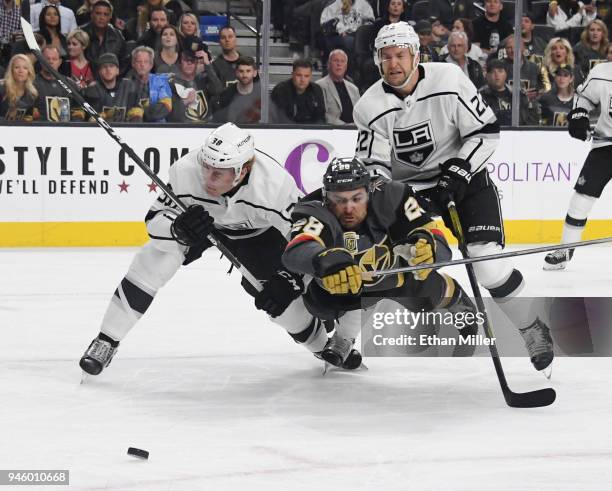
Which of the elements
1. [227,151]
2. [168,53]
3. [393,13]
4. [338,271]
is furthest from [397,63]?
[393,13]

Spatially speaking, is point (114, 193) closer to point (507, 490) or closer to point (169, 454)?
point (169, 454)

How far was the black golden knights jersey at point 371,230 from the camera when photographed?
141 inches

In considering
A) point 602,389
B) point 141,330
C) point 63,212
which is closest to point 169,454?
point 602,389

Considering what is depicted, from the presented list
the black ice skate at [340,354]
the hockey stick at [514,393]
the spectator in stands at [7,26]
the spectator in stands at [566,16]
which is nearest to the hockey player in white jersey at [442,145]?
the hockey stick at [514,393]

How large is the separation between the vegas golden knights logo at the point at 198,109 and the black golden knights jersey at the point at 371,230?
13.2 ft

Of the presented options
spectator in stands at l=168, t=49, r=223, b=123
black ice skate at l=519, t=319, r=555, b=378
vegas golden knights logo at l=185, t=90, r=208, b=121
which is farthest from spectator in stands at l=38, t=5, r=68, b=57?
black ice skate at l=519, t=319, r=555, b=378

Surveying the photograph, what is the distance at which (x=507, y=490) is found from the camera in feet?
8.76

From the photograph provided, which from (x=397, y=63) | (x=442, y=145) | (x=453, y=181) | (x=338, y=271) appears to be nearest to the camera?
(x=338, y=271)

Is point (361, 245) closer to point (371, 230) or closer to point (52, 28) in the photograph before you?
point (371, 230)

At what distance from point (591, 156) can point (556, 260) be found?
0.60 metres

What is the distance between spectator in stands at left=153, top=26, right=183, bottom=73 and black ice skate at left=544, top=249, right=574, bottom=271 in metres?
2.54

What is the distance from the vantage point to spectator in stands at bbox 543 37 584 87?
27.1 feet

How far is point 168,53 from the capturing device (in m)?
7.61

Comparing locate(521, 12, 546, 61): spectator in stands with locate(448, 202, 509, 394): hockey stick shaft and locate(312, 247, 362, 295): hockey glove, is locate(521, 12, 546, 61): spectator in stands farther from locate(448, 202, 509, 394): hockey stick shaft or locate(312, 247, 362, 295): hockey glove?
locate(312, 247, 362, 295): hockey glove
